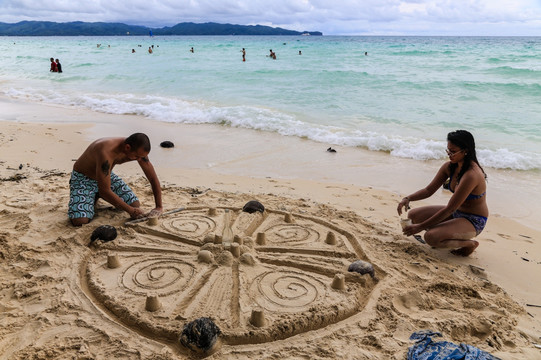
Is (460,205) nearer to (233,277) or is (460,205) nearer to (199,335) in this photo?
(233,277)

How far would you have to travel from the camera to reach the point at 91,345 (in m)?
2.35

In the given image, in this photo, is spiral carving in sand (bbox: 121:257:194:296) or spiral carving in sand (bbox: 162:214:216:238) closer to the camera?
spiral carving in sand (bbox: 121:257:194:296)

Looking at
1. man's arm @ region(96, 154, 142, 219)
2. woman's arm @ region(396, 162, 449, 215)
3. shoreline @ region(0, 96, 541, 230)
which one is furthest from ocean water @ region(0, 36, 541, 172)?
man's arm @ region(96, 154, 142, 219)

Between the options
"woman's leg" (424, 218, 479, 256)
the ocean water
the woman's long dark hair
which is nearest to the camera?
the woman's long dark hair

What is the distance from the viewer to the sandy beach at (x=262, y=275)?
8.03ft

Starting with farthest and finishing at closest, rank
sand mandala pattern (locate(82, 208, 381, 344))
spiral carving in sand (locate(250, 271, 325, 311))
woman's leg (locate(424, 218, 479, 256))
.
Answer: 1. woman's leg (locate(424, 218, 479, 256))
2. spiral carving in sand (locate(250, 271, 325, 311))
3. sand mandala pattern (locate(82, 208, 381, 344))

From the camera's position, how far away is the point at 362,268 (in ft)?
10.5

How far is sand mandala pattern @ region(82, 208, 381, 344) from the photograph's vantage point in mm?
2586

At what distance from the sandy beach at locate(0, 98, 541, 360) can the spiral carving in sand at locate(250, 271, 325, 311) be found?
0.01m

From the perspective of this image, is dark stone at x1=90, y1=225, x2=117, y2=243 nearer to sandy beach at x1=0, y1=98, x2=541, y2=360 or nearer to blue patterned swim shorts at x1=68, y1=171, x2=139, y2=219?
sandy beach at x1=0, y1=98, x2=541, y2=360

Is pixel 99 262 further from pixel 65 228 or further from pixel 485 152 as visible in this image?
pixel 485 152

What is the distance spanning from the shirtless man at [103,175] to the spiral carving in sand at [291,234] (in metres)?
1.21

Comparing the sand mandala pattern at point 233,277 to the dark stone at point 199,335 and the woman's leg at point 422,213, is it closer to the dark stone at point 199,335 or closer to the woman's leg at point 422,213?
the dark stone at point 199,335

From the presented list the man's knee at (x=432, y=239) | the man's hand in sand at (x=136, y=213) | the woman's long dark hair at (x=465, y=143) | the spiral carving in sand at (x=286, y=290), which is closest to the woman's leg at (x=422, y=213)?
the man's knee at (x=432, y=239)
